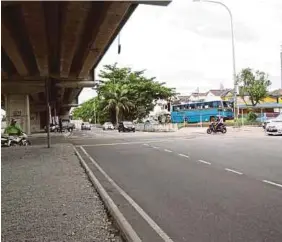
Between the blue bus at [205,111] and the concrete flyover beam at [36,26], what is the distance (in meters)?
40.2

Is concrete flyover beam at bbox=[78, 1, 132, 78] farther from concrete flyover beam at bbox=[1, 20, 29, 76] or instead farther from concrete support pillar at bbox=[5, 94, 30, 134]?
concrete support pillar at bbox=[5, 94, 30, 134]

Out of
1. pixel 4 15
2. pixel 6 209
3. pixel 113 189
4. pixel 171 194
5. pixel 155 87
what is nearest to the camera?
pixel 6 209

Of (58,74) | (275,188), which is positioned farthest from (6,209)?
(58,74)

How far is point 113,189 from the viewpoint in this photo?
9906mm

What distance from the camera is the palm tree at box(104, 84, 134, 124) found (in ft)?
257

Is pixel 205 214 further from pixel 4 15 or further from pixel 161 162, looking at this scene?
pixel 4 15

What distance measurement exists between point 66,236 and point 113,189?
4.01 m

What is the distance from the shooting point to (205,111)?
2518 inches

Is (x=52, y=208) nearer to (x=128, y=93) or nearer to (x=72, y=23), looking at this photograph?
(x=72, y=23)

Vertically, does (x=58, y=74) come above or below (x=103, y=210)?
above

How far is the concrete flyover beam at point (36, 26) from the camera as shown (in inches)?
534

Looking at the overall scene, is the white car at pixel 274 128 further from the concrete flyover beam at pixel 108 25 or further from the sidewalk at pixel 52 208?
the sidewalk at pixel 52 208

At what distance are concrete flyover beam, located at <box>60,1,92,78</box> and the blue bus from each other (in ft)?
132

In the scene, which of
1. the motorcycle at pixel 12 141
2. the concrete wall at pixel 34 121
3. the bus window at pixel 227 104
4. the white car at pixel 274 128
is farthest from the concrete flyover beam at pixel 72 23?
the concrete wall at pixel 34 121
